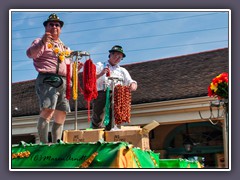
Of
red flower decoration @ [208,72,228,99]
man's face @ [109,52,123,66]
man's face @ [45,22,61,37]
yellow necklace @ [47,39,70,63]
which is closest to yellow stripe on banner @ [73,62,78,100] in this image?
yellow necklace @ [47,39,70,63]

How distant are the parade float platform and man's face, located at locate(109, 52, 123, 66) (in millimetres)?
1461

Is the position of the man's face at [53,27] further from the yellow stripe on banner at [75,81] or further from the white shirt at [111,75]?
the white shirt at [111,75]

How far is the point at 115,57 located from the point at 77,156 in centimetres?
171

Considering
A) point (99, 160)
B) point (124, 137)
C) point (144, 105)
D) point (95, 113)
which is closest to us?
point (99, 160)

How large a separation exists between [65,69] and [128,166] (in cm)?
125

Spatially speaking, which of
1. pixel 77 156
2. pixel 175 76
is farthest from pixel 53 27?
pixel 175 76

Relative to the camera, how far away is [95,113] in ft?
18.0

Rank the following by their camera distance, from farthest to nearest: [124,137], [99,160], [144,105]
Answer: [144,105], [124,137], [99,160]

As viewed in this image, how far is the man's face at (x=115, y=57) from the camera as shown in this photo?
5512 mm

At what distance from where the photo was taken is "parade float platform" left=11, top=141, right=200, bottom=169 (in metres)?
4.04

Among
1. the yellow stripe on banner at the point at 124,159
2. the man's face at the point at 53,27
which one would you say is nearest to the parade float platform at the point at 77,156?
the yellow stripe on banner at the point at 124,159

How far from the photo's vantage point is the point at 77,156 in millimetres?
4125

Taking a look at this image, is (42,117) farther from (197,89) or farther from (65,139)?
(197,89)
